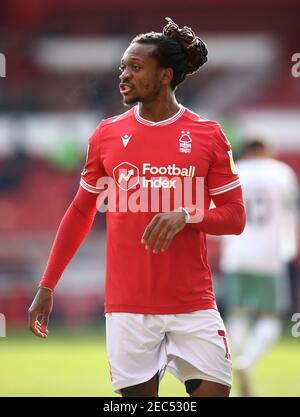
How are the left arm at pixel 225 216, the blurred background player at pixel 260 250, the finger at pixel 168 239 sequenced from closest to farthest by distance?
1. the finger at pixel 168 239
2. the left arm at pixel 225 216
3. the blurred background player at pixel 260 250

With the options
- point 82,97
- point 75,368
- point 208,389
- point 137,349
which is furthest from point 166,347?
point 82,97

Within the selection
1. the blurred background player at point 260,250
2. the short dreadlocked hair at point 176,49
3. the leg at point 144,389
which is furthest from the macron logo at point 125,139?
the blurred background player at point 260,250

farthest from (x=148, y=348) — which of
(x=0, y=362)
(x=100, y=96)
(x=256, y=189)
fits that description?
(x=100, y=96)

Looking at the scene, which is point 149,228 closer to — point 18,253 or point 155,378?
point 155,378

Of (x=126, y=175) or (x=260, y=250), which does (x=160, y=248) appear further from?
(x=260, y=250)

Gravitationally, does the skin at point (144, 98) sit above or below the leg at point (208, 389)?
above

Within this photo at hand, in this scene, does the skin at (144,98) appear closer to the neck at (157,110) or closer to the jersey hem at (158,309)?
the neck at (157,110)

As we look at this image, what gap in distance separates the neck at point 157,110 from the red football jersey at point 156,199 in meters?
0.04

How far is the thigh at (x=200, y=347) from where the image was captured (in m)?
4.98

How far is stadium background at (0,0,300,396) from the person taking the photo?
1825cm

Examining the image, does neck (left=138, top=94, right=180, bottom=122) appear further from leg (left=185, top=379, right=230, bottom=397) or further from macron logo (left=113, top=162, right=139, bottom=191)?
leg (left=185, top=379, right=230, bottom=397)

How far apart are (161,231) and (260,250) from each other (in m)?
5.43

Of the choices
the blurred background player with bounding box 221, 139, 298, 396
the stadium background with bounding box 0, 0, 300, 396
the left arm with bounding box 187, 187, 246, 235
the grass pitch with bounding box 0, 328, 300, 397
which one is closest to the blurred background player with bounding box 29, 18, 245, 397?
the left arm with bounding box 187, 187, 246, 235

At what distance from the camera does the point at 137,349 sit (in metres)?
4.99
